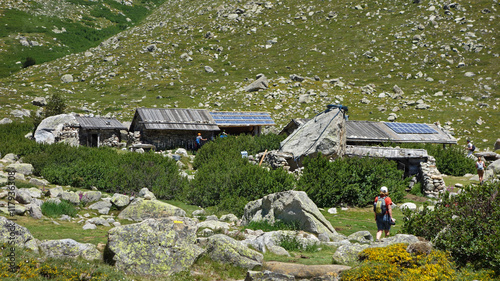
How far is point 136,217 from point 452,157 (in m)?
24.2

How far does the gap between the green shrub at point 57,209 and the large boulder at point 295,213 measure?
21.0 ft

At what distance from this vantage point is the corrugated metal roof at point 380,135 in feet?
119

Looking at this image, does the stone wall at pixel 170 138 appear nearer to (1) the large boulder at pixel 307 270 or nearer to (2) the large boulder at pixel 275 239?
(2) the large boulder at pixel 275 239

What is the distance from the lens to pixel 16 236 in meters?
11.3

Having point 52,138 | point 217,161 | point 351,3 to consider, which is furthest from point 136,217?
point 351,3

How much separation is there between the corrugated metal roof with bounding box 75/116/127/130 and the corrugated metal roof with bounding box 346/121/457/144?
1860 centimetres

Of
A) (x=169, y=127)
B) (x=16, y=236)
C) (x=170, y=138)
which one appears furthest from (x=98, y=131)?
(x=16, y=236)

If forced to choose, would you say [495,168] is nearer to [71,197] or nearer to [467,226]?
[467,226]

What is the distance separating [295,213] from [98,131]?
25033 millimetres

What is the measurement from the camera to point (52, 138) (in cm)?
Answer: 3475

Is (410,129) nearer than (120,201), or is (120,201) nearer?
(120,201)

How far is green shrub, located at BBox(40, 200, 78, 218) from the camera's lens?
16344mm

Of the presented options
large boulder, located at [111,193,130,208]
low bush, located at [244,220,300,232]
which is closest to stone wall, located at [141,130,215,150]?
large boulder, located at [111,193,130,208]

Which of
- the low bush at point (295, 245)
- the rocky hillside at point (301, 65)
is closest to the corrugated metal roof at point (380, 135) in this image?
the rocky hillside at point (301, 65)
